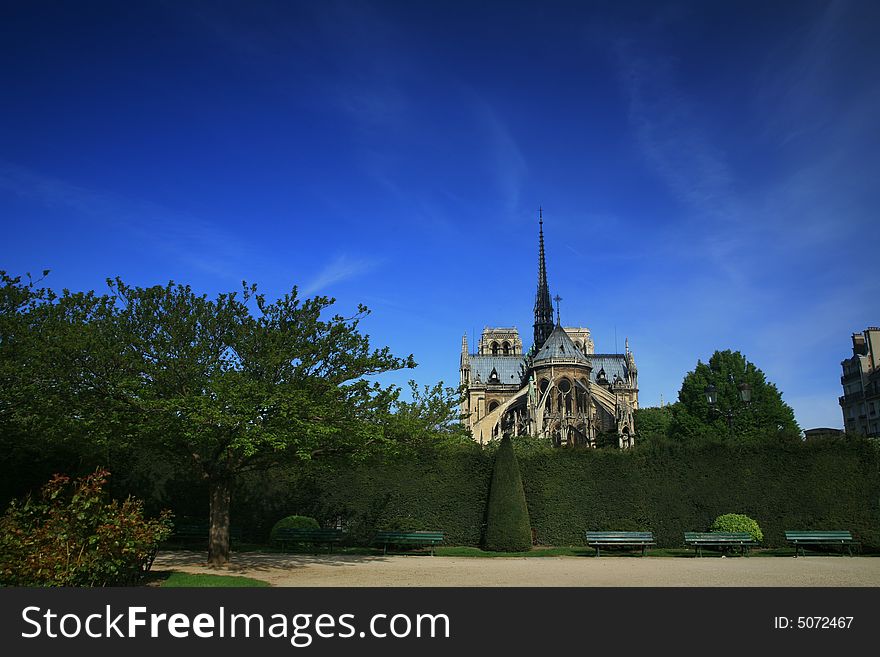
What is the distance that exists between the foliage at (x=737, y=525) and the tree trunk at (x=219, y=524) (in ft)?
54.0

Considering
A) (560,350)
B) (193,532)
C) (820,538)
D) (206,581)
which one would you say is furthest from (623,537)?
(560,350)

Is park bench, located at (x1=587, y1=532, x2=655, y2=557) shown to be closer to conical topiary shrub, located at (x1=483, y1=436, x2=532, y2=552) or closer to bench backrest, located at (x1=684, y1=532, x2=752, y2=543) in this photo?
bench backrest, located at (x1=684, y1=532, x2=752, y2=543)

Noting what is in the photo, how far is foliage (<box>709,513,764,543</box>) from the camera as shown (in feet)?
74.9

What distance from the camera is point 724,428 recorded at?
50000 millimetres

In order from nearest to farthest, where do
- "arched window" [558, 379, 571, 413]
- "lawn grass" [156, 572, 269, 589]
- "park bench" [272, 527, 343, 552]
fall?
1. "lawn grass" [156, 572, 269, 589]
2. "park bench" [272, 527, 343, 552]
3. "arched window" [558, 379, 571, 413]

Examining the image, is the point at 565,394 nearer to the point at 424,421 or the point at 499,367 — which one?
the point at 499,367

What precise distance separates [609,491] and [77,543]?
18.7 metres

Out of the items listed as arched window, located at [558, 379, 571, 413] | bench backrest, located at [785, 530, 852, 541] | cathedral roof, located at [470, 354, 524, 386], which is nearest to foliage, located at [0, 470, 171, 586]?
bench backrest, located at [785, 530, 852, 541]

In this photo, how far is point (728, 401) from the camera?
53.9m

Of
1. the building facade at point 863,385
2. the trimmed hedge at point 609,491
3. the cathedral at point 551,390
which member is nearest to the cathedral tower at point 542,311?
the cathedral at point 551,390

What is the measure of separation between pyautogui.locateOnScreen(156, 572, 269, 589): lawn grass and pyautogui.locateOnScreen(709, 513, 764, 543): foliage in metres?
16.2
